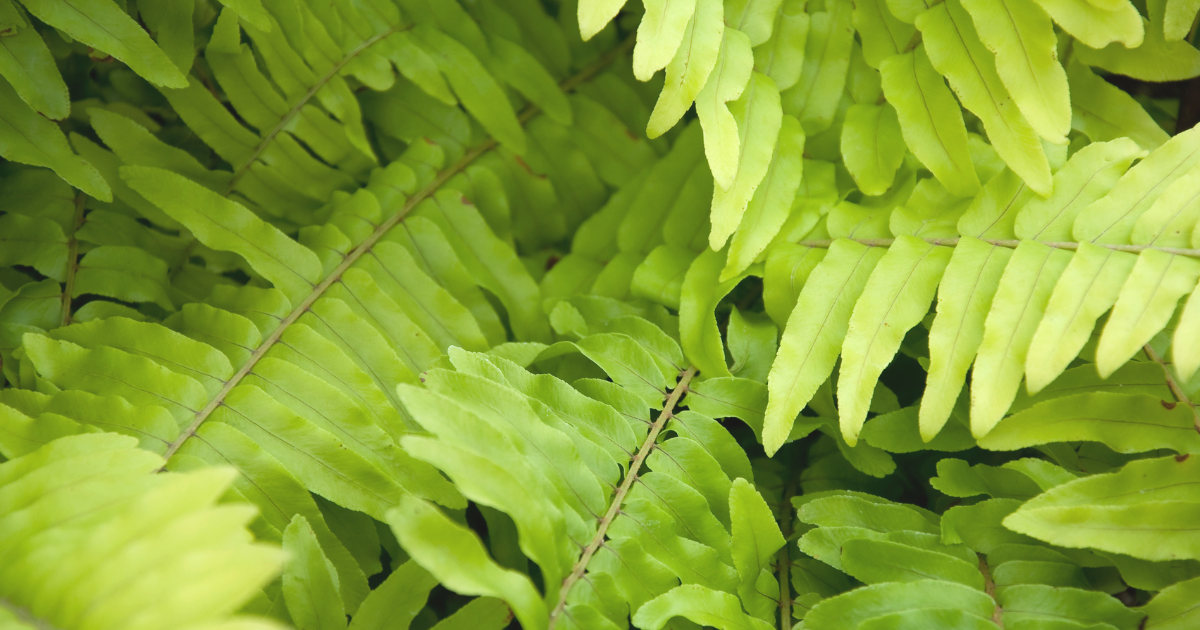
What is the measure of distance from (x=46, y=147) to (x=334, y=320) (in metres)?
0.37

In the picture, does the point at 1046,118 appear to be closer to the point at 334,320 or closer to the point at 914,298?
the point at 914,298

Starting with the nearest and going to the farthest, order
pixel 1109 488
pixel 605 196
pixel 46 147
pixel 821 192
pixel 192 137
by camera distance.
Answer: pixel 1109 488
pixel 46 147
pixel 821 192
pixel 192 137
pixel 605 196

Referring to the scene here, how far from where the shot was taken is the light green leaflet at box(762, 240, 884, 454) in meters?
0.79

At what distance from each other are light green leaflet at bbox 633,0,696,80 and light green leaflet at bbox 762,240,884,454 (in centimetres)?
Answer: 30

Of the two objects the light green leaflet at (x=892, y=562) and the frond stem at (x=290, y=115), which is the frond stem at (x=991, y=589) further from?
the frond stem at (x=290, y=115)

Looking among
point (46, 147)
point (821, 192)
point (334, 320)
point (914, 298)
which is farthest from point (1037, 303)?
point (46, 147)

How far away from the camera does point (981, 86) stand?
2.74 feet

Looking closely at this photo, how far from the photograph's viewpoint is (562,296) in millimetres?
1123

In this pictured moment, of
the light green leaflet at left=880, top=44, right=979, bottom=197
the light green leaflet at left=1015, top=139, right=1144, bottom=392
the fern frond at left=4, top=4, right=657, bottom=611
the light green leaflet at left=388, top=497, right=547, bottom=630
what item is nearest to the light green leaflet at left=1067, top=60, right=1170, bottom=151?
the light green leaflet at left=1015, top=139, right=1144, bottom=392

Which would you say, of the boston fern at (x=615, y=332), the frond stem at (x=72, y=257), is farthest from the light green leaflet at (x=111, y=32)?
the frond stem at (x=72, y=257)

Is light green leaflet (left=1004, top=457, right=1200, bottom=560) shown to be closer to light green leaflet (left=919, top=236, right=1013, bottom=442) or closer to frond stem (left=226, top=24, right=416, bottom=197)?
light green leaflet (left=919, top=236, right=1013, bottom=442)

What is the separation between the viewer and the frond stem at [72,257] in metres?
0.95

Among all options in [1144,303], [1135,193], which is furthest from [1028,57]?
[1144,303]

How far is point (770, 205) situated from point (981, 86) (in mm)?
261
